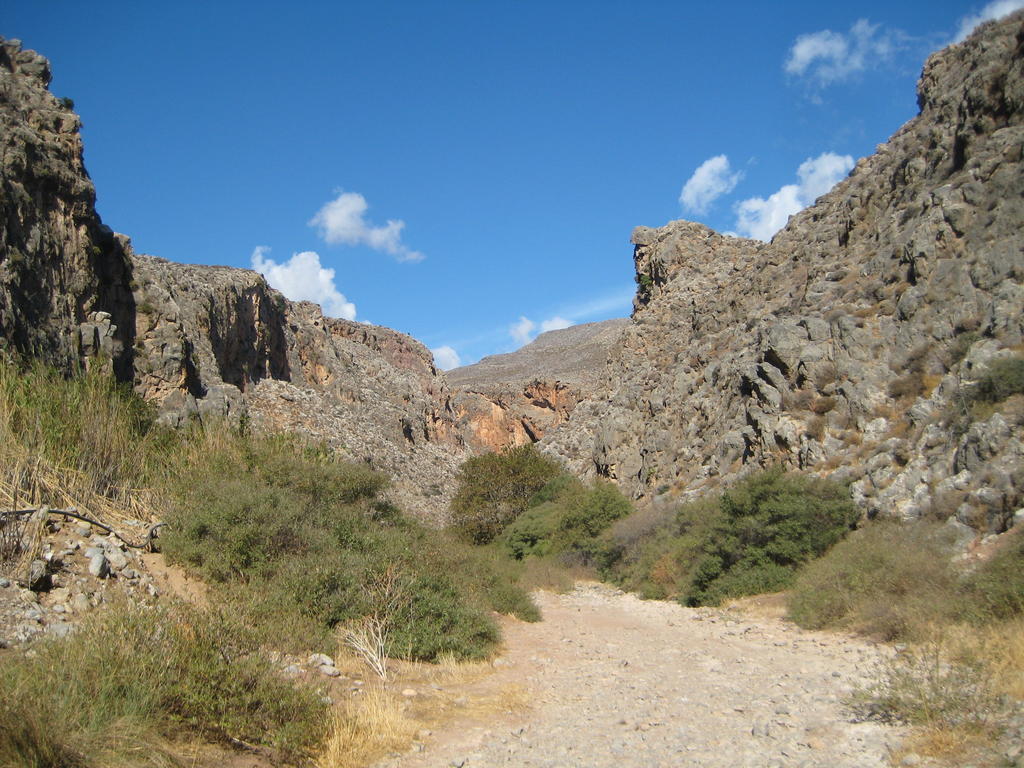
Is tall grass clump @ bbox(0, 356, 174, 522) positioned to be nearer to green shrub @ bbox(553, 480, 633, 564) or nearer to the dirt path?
the dirt path

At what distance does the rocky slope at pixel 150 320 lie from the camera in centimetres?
2064

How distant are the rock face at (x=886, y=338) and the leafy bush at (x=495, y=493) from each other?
301 cm

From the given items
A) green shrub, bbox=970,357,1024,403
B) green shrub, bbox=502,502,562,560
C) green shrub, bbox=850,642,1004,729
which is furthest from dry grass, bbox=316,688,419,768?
green shrub, bbox=502,502,562,560

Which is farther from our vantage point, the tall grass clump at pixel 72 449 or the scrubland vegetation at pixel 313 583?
the tall grass clump at pixel 72 449

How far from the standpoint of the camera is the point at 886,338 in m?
21.6

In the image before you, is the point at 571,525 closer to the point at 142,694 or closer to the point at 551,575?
the point at 551,575

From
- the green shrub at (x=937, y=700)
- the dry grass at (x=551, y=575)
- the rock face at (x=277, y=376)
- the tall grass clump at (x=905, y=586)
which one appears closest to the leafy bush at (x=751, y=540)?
the tall grass clump at (x=905, y=586)

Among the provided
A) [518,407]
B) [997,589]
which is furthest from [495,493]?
[518,407]

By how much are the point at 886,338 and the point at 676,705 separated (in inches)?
673

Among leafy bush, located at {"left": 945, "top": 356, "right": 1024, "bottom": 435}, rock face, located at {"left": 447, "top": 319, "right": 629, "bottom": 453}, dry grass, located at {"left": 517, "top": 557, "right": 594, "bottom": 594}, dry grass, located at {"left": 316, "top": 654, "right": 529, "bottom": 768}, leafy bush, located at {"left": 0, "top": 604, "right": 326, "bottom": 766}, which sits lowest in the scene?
dry grass, located at {"left": 517, "top": 557, "right": 594, "bottom": 594}

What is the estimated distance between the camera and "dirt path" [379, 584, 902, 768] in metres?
6.27

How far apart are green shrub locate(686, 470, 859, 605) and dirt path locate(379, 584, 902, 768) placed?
9.11ft

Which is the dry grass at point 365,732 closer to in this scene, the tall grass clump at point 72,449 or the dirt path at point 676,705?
the dirt path at point 676,705

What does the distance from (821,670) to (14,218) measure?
22.5 metres
